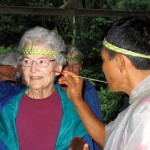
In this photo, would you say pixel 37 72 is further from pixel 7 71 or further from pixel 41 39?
pixel 7 71

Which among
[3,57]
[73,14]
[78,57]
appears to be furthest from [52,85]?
[73,14]

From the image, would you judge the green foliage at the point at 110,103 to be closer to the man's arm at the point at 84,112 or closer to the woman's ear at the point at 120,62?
the man's arm at the point at 84,112

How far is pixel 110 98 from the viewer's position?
8344 millimetres

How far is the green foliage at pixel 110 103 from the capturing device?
26.2 ft

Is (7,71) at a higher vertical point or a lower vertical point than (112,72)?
lower

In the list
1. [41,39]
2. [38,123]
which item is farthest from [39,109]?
[41,39]

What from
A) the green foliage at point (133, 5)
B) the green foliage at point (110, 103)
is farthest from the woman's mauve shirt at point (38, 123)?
the green foliage at point (133, 5)

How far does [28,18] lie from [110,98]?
555 cm

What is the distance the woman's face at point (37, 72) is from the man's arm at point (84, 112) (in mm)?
132

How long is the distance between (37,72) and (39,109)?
23 centimetres

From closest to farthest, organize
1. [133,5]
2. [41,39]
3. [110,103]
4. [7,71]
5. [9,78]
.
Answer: [41,39] < [9,78] < [7,71] < [110,103] < [133,5]

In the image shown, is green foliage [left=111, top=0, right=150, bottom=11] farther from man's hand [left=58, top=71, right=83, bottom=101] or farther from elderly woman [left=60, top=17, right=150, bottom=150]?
elderly woman [left=60, top=17, right=150, bottom=150]

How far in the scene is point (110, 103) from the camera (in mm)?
8203

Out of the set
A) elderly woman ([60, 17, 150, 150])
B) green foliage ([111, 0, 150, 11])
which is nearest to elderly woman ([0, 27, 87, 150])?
elderly woman ([60, 17, 150, 150])
